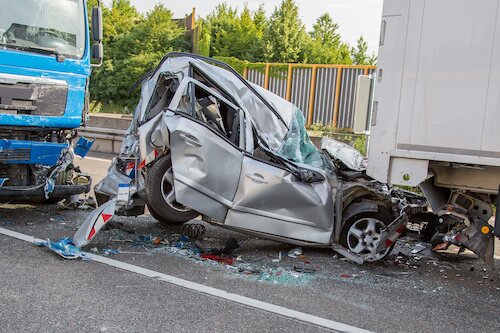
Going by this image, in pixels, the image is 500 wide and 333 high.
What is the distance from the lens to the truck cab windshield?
636 cm

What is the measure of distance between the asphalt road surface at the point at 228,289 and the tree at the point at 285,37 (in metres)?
23.9

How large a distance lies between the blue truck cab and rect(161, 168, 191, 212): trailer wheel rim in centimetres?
159

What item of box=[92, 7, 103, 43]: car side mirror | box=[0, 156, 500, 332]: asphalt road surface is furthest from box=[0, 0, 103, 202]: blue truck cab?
box=[0, 156, 500, 332]: asphalt road surface

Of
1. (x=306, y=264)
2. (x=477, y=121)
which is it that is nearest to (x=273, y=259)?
(x=306, y=264)

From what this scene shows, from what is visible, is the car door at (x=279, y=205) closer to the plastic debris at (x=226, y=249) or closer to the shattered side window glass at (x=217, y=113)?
the plastic debris at (x=226, y=249)

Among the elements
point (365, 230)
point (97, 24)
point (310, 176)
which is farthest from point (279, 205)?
point (97, 24)

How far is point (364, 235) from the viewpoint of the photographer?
561 centimetres

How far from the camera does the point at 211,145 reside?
5.54 metres

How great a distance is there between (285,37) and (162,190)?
24479 millimetres

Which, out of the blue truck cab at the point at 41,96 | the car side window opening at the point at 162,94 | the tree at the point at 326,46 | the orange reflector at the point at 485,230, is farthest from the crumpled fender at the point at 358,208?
the tree at the point at 326,46

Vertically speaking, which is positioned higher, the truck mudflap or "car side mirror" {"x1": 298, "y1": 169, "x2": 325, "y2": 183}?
"car side mirror" {"x1": 298, "y1": 169, "x2": 325, "y2": 183}

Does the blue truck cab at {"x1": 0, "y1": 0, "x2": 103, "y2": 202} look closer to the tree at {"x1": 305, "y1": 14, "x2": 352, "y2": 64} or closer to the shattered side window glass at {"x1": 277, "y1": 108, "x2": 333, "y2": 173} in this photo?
the shattered side window glass at {"x1": 277, "y1": 108, "x2": 333, "y2": 173}

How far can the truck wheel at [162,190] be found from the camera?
5.77 metres

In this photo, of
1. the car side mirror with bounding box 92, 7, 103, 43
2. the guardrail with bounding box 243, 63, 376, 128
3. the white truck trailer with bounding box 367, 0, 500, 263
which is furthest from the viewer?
the guardrail with bounding box 243, 63, 376, 128
